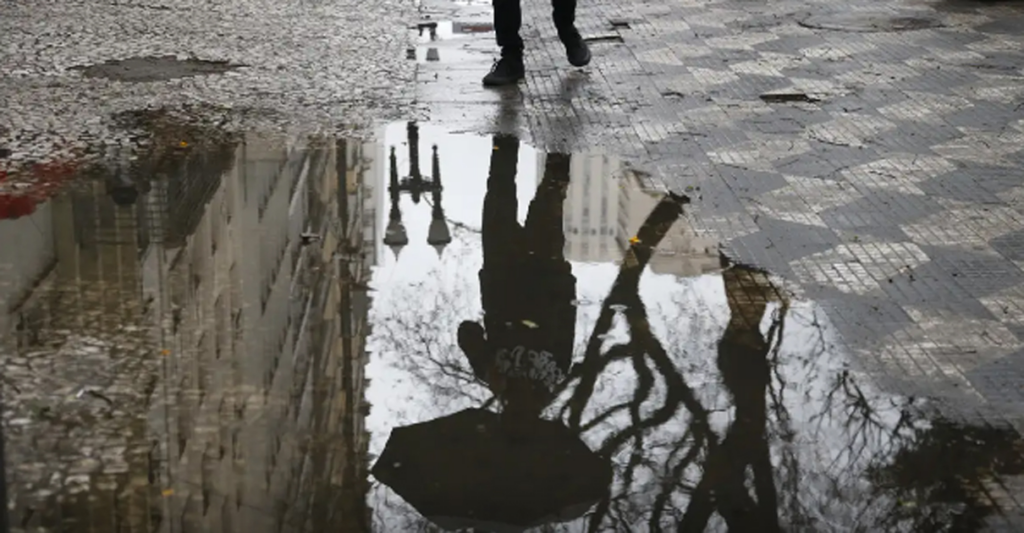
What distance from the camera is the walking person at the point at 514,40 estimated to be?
10.8 meters

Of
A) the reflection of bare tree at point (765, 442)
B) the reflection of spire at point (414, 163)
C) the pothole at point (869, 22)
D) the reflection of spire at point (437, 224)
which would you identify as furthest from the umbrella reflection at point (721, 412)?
the pothole at point (869, 22)

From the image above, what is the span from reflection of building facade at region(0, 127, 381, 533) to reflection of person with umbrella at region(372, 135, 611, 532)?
23 centimetres

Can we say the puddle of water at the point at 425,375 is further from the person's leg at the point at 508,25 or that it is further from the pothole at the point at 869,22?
the pothole at the point at 869,22

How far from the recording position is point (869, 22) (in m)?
13.7

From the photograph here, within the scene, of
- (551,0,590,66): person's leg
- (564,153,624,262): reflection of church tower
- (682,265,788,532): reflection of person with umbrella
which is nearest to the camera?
(682,265,788,532): reflection of person with umbrella

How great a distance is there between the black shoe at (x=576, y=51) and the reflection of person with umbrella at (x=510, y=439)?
14.8 ft

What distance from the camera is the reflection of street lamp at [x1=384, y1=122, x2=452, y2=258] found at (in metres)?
7.34

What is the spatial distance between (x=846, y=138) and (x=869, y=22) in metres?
4.77

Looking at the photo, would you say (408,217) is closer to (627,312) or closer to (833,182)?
(627,312)

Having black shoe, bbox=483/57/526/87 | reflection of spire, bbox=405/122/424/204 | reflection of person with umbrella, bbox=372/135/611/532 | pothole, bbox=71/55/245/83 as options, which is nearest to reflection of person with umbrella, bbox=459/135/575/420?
reflection of person with umbrella, bbox=372/135/611/532

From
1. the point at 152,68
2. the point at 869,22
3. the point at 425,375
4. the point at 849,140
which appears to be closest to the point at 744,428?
the point at 425,375

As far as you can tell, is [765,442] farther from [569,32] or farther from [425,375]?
[569,32]

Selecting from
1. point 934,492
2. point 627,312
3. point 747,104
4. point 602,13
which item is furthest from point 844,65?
point 934,492

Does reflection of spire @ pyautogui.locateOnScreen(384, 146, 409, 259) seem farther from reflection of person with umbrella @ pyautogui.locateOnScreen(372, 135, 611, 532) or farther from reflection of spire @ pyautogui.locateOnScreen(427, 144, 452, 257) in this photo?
reflection of person with umbrella @ pyautogui.locateOnScreen(372, 135, 611, 532)
